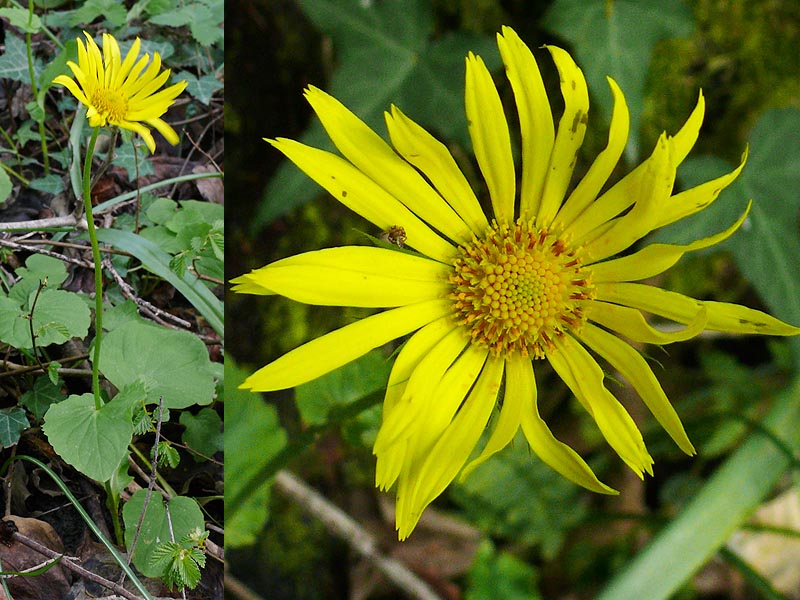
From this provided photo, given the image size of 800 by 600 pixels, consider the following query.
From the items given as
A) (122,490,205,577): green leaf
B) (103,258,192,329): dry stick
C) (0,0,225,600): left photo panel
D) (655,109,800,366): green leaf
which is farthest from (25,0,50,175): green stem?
(655,109,800,366): green leaf

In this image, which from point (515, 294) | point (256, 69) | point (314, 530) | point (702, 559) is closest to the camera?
point (515, 294)

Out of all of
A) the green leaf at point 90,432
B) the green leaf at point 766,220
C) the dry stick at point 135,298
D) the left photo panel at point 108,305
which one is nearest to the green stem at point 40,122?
the left photo panel at point 108,305

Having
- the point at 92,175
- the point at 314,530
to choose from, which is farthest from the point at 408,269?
the point at 314,530

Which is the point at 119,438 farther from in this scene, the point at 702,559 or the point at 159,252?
the point at 702,559

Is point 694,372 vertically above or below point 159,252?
below

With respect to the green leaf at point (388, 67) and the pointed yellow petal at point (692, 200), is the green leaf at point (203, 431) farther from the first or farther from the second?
the pointed yellow petal at point (692, 200)

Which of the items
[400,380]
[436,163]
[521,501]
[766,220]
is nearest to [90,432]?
[400,380]
